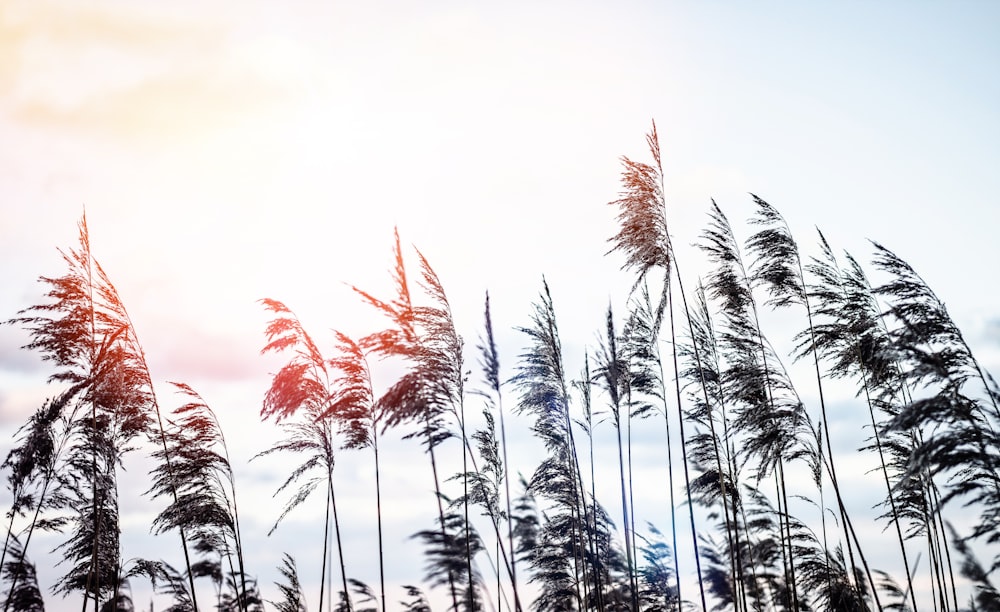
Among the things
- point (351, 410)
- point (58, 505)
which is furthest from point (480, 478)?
point (58, 505)

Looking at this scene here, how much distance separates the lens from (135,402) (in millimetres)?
8938

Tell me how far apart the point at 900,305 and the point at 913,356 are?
976 millimetres

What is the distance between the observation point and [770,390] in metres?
8.36

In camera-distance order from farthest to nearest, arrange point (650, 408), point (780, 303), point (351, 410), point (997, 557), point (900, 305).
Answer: point (650, 408)
point (780, 303)
point (351, 410)
point (900, 305)
point (997, 557)

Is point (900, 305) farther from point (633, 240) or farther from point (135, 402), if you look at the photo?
point (135, 402)

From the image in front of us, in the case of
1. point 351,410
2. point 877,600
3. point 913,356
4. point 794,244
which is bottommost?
point 877,600

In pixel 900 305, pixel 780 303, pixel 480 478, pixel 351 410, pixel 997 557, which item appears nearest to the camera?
pixel 997 557

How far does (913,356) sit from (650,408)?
405 cm

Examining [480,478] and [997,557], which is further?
[480,478]

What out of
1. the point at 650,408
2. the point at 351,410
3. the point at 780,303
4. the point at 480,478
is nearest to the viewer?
the point at 480,478

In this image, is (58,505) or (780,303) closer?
(780,303)

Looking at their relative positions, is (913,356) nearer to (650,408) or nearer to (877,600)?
(877,600)

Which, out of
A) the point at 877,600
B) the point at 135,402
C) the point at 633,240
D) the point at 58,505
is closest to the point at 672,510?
the point at 877,600

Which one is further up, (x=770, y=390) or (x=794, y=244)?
(x=794, y=244)
